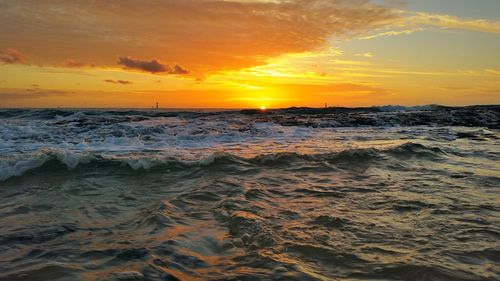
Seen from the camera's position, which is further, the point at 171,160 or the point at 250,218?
the point at 171,160

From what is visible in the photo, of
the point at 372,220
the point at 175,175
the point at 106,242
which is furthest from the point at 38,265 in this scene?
the point at 175,175

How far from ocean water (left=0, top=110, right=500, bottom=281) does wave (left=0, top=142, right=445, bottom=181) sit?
40 millimetres

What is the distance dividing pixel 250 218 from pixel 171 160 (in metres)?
4.28

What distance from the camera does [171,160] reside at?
8320 millimetres

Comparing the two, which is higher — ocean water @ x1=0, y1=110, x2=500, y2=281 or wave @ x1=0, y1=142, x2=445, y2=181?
wave @ x1=0, y1=142, x2=445, y2=181

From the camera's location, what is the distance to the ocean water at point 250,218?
3135 mm

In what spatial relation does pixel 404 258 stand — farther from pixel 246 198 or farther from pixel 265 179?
pixel 265 179

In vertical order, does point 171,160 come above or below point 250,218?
above

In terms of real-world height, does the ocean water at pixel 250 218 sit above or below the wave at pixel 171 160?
below

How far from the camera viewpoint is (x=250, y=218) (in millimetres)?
4441

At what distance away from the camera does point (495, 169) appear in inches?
298

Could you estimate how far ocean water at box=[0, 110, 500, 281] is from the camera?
3.13 meters

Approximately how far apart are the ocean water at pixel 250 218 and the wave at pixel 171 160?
0.13 feet

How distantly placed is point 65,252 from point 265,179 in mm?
4016
